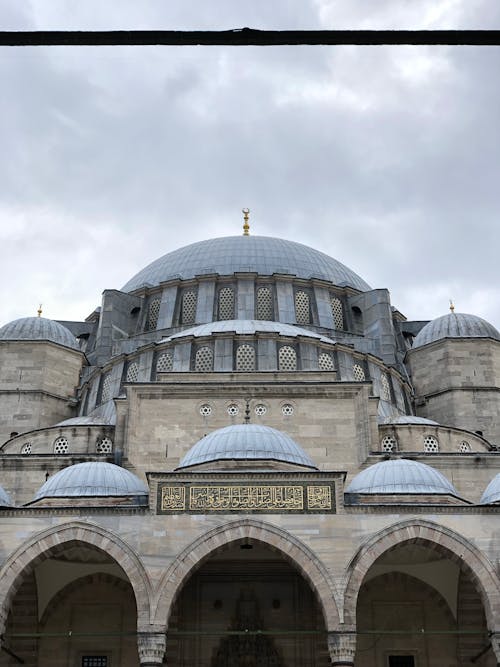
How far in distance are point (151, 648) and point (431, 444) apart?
397 inches

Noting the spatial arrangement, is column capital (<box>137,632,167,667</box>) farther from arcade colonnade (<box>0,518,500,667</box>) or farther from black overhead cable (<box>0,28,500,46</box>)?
black overhead cable (<box>0,28,500,46</box>)

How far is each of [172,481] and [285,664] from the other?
195 inches

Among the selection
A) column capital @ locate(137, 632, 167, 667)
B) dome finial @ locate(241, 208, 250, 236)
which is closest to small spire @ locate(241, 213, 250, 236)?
dome finial @ locate(241, 208, 250, 236)

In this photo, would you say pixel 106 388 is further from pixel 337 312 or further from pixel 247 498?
pixel 247 498

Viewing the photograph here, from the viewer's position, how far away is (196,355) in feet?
87.4

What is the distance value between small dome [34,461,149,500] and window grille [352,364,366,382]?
30.6 ft

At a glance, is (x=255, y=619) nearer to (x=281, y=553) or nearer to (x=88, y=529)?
(x=281, y=553)

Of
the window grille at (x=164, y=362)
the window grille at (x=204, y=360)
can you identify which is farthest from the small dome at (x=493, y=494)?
the window grille at (x=164, y=362)

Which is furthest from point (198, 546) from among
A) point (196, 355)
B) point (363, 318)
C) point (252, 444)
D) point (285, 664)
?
point (363, 318)

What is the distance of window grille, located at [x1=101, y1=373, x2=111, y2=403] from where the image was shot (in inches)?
1065

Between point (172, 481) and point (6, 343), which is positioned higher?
point (6, 343)

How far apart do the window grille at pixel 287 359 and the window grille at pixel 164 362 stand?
10.3ft

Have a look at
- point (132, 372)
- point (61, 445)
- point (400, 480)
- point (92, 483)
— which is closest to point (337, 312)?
point (132, 372)

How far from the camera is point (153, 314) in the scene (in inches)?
1275
